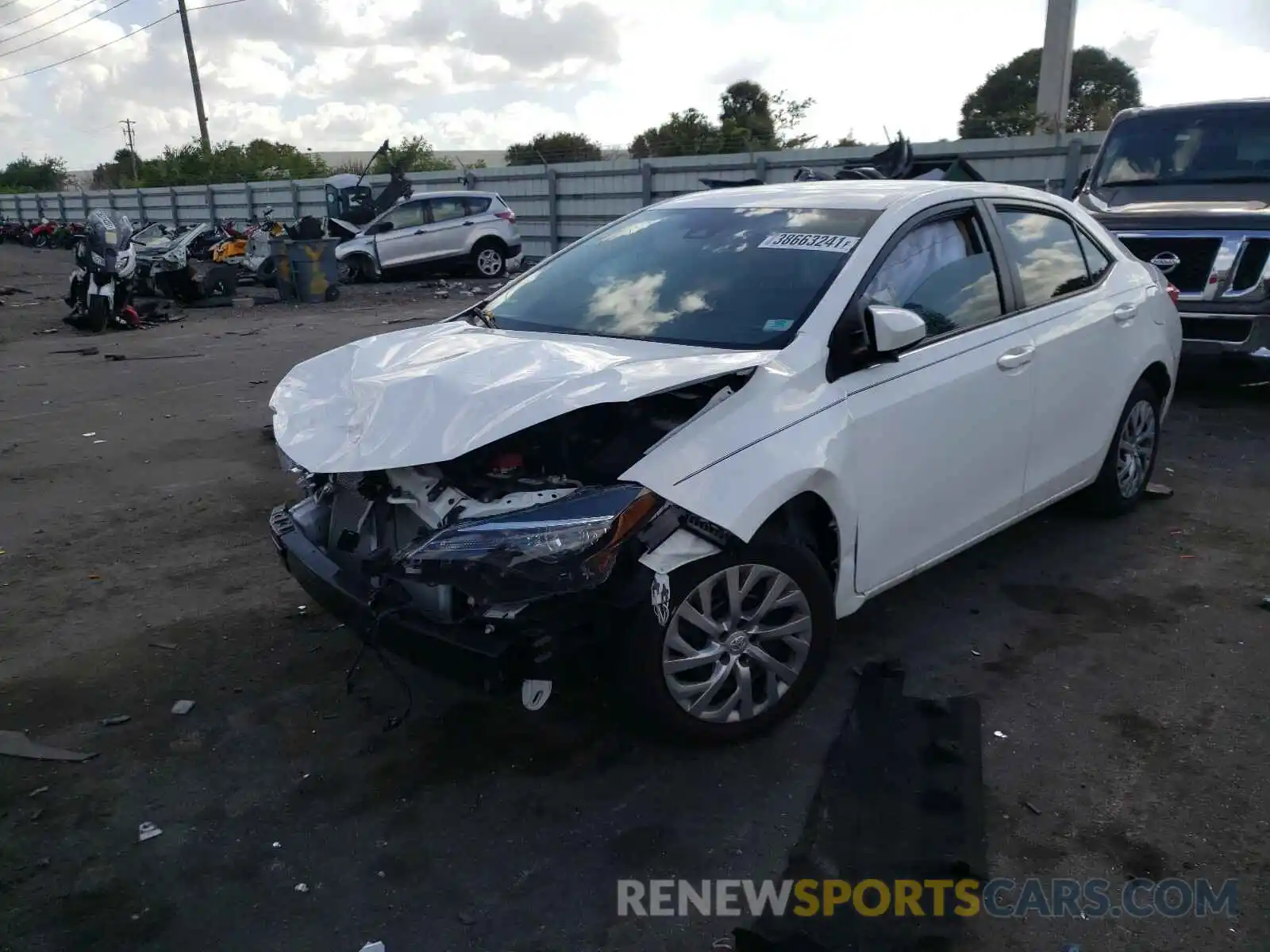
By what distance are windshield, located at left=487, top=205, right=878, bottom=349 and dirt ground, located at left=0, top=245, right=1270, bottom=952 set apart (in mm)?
1395

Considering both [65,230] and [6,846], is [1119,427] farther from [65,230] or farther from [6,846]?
[65,230]

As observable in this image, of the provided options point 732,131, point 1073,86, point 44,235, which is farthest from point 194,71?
point 1073,86

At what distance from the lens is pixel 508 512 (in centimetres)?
300

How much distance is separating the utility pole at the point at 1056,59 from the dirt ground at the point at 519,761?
16.4 m

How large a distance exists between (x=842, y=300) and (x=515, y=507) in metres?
1.41

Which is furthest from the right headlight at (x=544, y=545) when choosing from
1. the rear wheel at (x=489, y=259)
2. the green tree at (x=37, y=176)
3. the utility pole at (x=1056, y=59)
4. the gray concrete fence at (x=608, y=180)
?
the green tree at (x=37, y=176)

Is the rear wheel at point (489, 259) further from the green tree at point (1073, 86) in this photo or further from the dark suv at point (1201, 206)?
the green tree at point (1073, 86)

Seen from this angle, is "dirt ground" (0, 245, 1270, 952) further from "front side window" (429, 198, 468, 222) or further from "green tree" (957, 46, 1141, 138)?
"green tree" (957, 46, 1141, 138)

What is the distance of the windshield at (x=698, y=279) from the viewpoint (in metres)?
3.63

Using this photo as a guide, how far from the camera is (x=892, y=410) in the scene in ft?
11.6

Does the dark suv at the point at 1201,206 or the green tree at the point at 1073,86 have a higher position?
the green tree at the point at 1073,86

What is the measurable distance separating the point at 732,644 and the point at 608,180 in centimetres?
1984

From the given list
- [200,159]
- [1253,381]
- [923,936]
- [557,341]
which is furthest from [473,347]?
[200,159]

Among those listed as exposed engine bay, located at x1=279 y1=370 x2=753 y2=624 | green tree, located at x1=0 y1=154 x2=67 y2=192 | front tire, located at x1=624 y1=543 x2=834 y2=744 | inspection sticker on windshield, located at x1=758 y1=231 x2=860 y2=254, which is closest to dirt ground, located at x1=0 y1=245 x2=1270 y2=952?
front tire, located at x1=624 y1=543 x2=834 y2=744
